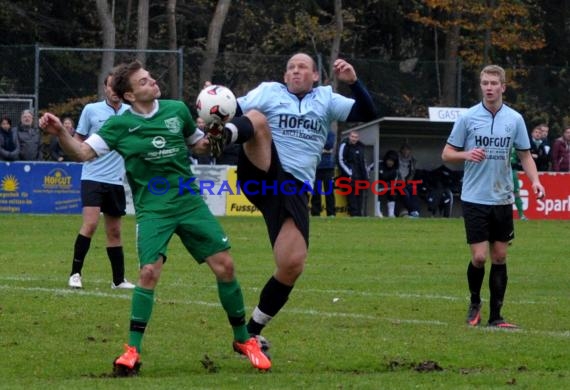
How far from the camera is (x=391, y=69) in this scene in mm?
30375

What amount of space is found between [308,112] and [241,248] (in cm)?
965

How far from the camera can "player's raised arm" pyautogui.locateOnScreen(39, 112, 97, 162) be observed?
8.31 m

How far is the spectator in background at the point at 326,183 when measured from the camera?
84.5 ft

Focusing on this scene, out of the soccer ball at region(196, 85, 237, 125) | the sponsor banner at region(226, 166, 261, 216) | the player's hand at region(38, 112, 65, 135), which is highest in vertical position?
the soccer ball at region(196, 85, 237, 125)

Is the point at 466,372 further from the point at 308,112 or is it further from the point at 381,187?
the point at 381,187

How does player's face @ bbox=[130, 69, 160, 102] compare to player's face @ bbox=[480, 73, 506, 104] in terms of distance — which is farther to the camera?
player's face @ bbox=[480, 73, 506, 104]

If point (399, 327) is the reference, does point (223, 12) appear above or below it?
above

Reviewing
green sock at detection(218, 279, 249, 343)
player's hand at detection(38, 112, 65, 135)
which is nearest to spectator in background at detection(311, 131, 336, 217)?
green sock at detection(218, 279, 249, 343)


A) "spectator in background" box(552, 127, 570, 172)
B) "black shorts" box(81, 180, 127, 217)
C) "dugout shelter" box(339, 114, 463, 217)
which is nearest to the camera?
"black shorts" box(81, 180, 127, 217)

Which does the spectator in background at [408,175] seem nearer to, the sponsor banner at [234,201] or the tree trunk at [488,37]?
the sponsor banner at [234,201]

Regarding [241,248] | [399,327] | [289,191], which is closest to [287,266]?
[289,191]

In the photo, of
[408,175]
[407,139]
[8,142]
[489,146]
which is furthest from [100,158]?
[407,139]

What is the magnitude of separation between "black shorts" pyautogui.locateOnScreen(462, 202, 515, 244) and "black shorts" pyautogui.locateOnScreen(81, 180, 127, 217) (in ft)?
12.4

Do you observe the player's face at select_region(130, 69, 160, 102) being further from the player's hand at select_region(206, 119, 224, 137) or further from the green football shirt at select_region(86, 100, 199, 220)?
the player's hand at select_region(206, 119, 224, 137)
